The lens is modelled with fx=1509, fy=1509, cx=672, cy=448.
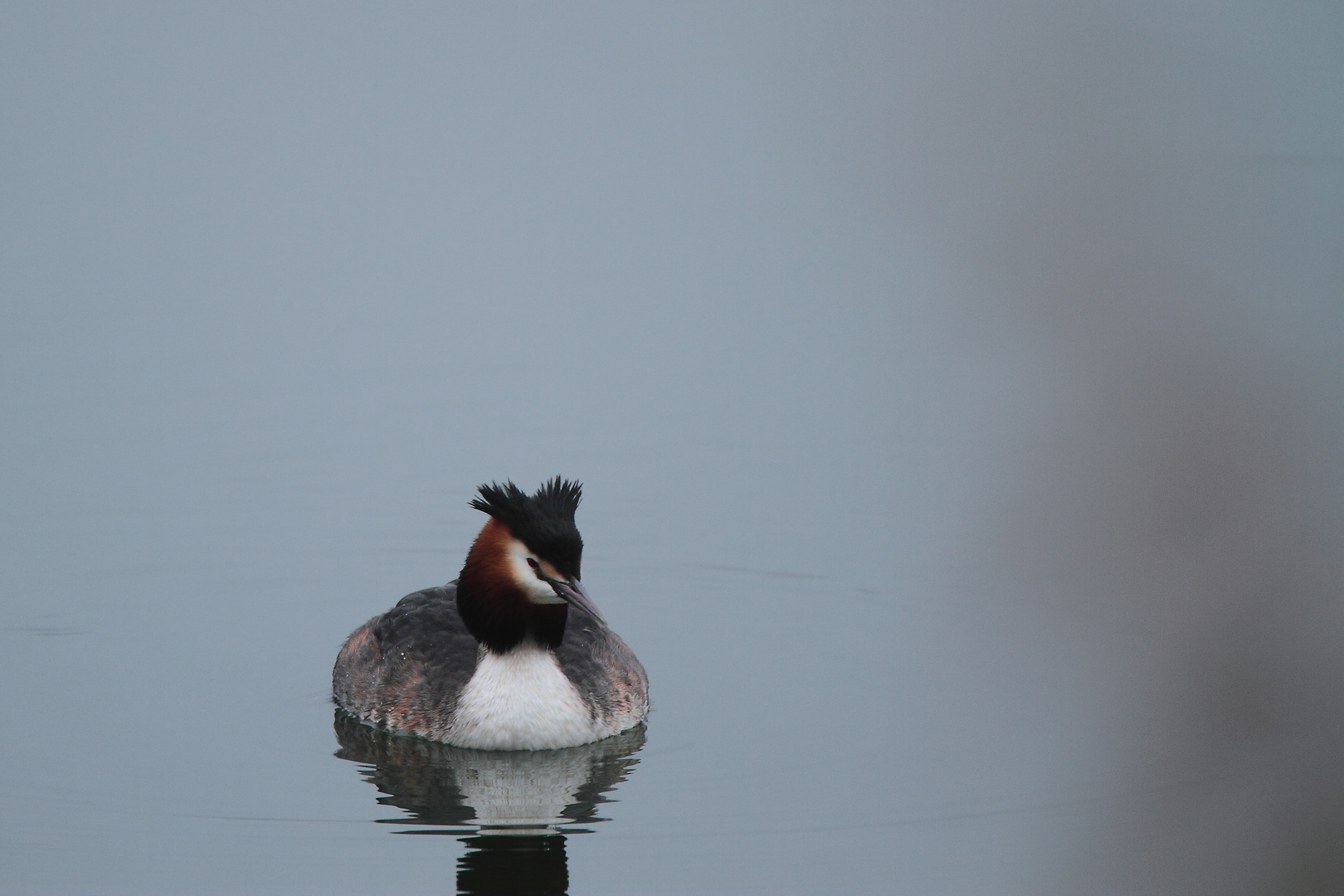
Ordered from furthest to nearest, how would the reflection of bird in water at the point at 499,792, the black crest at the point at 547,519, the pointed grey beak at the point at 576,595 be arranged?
the black crest at the point at 547,519 → the pointed grey beak at the point at 576,595 → the reflection of bird in water at the point at 499,792

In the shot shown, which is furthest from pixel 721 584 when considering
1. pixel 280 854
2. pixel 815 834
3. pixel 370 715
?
pixel 280 854

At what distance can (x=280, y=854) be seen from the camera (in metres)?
6.93

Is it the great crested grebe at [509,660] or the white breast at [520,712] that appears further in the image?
the white breast at [520,712]

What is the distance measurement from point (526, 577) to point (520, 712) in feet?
2.50

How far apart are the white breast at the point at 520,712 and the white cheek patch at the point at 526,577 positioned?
1.52ft

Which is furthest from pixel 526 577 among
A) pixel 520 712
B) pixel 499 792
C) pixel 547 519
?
pixel 499 792

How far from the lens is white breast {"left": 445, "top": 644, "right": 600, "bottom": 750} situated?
8.44 m

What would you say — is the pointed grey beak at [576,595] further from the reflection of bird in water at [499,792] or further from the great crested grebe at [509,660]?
the reflection of bird in water at [499,792]

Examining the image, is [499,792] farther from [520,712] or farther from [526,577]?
[526,577]

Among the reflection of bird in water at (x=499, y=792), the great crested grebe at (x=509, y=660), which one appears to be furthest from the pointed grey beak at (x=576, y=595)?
the reflection of bird in water at (x=499, y=792)

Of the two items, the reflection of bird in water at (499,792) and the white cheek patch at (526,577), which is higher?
the white cheek patch at (526,577)

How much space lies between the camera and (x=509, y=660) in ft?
28.5

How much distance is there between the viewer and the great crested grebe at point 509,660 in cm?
834

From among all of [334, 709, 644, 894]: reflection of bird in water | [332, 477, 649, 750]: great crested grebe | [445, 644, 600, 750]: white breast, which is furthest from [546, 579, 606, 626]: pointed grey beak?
[334, 709, 644, 894]: reflection of bird in water
